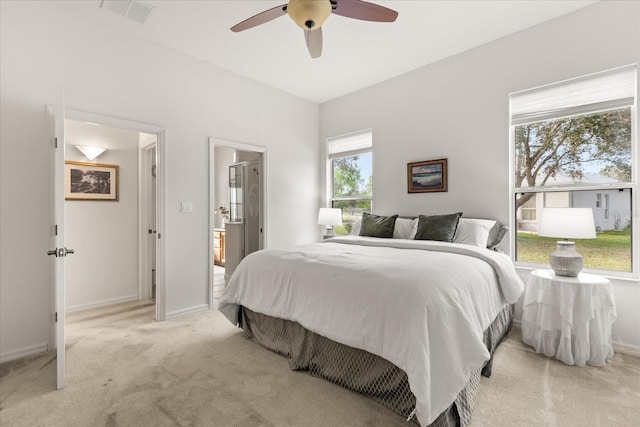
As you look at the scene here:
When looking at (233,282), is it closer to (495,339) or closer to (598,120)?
(495,339)

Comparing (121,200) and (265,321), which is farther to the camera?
A: (121,200)

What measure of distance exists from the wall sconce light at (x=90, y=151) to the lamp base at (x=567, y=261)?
4.82 m

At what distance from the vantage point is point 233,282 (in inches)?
110

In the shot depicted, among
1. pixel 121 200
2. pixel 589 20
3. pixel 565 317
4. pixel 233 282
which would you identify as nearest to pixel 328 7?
pixel 233 282

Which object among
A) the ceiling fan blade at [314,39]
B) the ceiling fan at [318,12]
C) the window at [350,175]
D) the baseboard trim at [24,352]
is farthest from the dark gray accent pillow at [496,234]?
the baseboard trim at [24,352]

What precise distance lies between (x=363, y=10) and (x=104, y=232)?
12.3 feet

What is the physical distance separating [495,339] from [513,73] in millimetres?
2668

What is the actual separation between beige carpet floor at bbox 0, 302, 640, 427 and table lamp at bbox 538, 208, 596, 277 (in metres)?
0.72

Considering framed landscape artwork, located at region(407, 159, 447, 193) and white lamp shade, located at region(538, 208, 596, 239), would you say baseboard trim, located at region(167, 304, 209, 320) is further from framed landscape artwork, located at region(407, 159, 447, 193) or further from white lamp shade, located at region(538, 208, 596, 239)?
white lamp shade, located at region(538, 208, 596, 239)

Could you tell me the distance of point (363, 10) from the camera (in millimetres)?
2094

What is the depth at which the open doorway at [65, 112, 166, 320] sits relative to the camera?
11.5 ft

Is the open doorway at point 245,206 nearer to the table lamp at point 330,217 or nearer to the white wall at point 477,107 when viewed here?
the table lamp at point 330,217

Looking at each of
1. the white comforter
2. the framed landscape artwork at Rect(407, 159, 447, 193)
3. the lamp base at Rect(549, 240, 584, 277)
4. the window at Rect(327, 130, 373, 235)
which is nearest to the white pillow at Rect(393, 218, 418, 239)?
the framed landscape artwork at Rect(407, 159, 447, 193)

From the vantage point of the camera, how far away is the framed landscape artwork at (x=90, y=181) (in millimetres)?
3527
